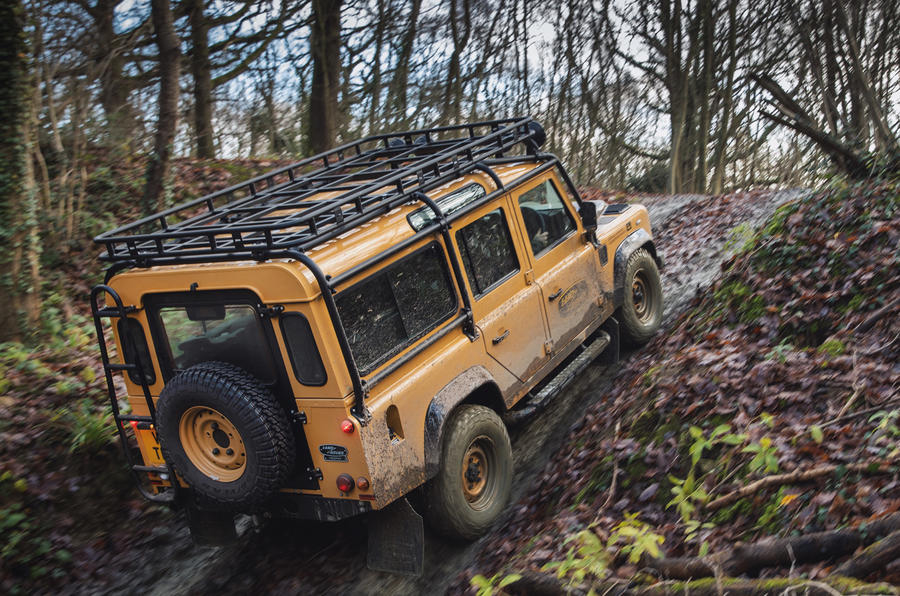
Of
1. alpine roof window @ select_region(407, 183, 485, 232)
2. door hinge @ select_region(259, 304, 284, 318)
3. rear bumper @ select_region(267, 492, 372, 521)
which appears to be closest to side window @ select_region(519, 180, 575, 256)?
alpine roof window @ select_region(407, 183, 485, 232)

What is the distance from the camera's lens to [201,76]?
45.3ft

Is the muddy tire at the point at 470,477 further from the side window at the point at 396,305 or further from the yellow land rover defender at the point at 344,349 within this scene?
the side window at the point at 396,305

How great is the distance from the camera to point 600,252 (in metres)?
6.65

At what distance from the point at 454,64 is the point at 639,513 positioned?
17.1 m

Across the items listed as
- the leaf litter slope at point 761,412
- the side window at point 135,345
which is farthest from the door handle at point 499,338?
the side window at point 135,345

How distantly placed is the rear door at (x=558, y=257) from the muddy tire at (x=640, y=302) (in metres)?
0.49

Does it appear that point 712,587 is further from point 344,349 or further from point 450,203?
point 450,203

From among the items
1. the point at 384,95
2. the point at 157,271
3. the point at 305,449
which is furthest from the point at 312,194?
the point at 384,95

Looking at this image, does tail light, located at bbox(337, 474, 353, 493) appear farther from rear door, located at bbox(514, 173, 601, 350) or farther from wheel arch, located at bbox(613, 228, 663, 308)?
wheel arch, located at bbox(613, 228, 663, 308)

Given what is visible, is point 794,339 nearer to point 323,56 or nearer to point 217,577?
point 217,577

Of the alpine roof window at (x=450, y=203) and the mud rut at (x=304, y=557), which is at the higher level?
the alpine roof window at (x=450, y=203)

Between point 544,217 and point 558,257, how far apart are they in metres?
0.36

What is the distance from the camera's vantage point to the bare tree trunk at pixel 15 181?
23.7ft

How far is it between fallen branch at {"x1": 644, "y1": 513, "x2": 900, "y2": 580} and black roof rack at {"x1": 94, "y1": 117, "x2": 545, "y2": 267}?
2.57 meters
